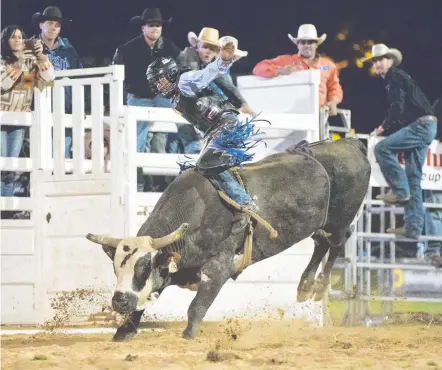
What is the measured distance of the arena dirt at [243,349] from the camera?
6.24 metres

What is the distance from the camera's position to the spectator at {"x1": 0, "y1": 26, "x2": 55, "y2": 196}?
9328 millimetres

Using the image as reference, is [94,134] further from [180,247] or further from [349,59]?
[349,59]

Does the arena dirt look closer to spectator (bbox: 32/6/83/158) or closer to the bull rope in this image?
the bull rope

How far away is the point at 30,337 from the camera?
8.27 metres

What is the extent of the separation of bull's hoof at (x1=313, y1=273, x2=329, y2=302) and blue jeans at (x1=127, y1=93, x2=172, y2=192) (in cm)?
160

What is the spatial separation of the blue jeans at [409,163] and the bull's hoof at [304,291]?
1.80 meters

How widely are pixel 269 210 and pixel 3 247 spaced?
235cm

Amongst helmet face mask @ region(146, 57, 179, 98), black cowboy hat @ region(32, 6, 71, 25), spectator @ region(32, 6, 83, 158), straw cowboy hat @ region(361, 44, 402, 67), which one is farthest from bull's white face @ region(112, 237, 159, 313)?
straw cowboy hat @ region(361, 44, 402, 67)

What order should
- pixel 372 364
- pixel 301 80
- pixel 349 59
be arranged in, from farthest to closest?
pixel 349 59
pixel 301 80
pixel 372 364

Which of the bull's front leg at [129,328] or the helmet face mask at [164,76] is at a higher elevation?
the helmet face mask at [164,76]

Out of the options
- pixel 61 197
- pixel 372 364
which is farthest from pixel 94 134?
pixel 372 364

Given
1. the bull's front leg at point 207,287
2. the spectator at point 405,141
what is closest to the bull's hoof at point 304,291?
the bull's front leg at point 207,287

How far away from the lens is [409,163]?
10.5m

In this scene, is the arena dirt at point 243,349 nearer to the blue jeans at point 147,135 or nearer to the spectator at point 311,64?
the blue jeans at point 147,135
